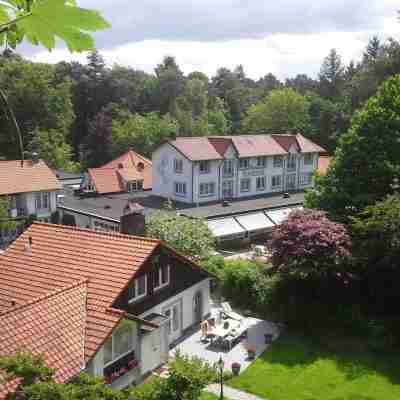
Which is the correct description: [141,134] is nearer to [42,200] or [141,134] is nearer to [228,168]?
[228,168]

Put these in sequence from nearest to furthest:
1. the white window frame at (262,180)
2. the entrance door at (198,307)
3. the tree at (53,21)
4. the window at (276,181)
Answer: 1. the tree at (53,21)
2. the entrance door at (198,307)
3. the white window frame at (262,180)
4. the window at (276,181)

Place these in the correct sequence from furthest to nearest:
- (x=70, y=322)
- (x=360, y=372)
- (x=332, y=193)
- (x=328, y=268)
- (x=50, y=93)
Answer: (x=50, y=93) → (x=332, y=193) → (x=328, y=268) → (x=360, y=372) → (x=70, y=322)

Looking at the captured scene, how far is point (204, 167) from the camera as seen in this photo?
4647 cm

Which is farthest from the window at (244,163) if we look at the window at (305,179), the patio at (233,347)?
the patio at (233,347)

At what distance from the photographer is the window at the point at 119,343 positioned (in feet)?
58.8

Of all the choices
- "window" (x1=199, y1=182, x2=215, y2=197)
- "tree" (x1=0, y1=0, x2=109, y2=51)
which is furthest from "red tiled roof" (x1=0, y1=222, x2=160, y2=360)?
"window" (x1=199, y1=182, x2=215, y2=197)

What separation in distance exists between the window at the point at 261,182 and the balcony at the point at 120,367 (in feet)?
110

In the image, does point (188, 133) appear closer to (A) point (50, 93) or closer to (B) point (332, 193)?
(A) point (50, 93)

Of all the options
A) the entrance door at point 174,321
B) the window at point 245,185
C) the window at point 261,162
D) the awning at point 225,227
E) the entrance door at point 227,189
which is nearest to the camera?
the entrance door at point 174,321

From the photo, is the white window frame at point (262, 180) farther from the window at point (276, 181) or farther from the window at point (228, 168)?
the window at point (228, 168)

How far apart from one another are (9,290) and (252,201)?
3013 centimetres

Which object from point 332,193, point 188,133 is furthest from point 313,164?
point 332,193

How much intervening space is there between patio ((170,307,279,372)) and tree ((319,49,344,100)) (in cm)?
7544

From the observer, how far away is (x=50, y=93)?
61781 millimetres
